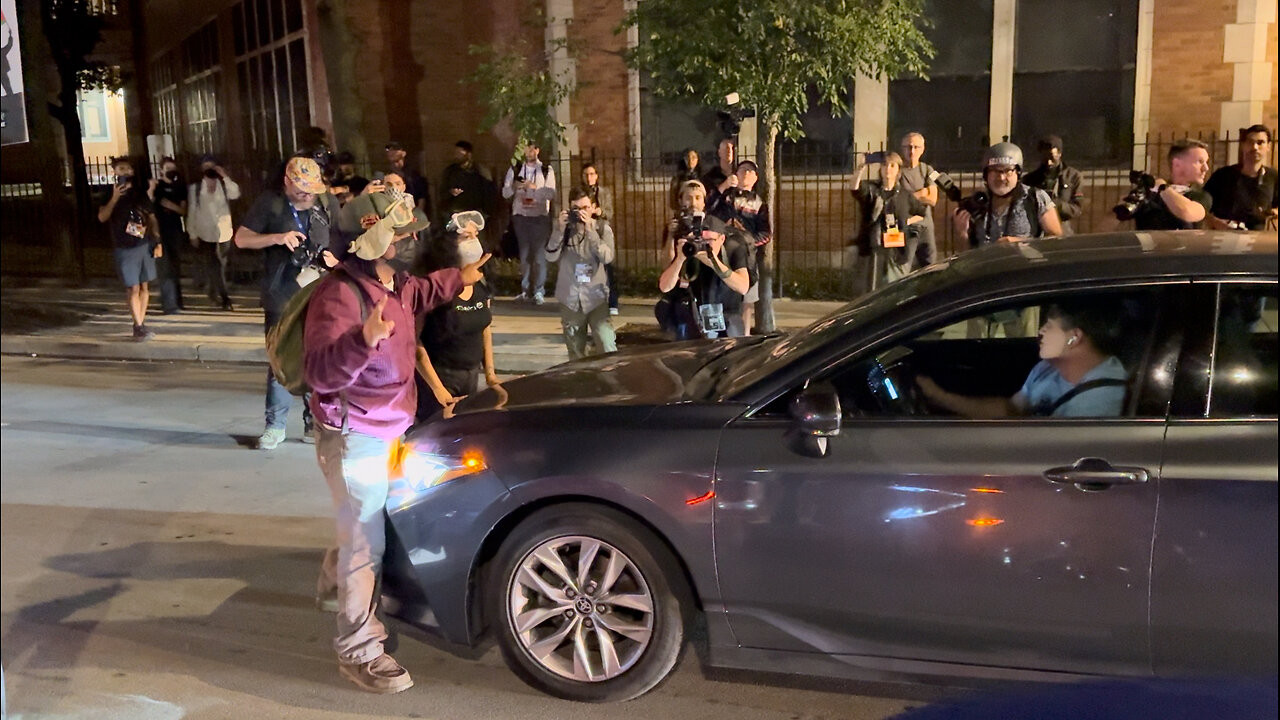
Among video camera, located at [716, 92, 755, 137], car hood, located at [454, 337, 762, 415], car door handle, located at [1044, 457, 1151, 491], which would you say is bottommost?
car door handle, located at [1044, 457, 1151, 491]

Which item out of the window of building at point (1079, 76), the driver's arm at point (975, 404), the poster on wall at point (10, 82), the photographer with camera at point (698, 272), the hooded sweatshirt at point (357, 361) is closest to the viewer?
the driver's arm at point (975, 404)

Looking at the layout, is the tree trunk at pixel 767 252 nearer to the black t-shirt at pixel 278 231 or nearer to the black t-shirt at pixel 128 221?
the black t-shirt at pixel 278 231

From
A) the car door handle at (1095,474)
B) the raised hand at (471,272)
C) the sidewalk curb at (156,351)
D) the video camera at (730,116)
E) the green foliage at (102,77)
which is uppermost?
the green foliage at (102,77)

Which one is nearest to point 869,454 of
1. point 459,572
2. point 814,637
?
point 814,637

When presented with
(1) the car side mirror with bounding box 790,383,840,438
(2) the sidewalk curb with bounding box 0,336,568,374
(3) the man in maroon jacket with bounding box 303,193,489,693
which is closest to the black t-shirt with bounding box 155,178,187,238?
(2) the sidewalk curb with bounding box 0,336,568,374

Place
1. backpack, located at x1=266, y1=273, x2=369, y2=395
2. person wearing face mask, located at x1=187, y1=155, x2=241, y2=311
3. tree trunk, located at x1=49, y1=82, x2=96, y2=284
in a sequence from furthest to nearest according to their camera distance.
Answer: tree trunk, located at x1=49, y1=82, x2=96, y2=284
person wearing face mask, located at x1=187, y1=155, x2=241, y2=311
backpack, located at x1=266, y1=273, x2=369, y2=395

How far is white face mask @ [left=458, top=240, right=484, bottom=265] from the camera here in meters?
4.99

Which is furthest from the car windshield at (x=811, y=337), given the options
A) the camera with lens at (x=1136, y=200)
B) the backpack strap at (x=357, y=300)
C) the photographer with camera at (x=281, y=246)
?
the photographer with camera at (x=281, y=246)

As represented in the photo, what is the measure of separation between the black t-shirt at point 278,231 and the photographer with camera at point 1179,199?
5.18 metres

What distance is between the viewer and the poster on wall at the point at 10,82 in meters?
5.44

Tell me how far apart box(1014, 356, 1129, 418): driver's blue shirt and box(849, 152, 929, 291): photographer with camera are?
5.01m

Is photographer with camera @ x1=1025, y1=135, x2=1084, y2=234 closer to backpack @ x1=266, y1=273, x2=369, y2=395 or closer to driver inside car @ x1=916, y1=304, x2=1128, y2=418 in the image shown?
driver inside car @ x1=916, y1=304, x2=1128, y2=418

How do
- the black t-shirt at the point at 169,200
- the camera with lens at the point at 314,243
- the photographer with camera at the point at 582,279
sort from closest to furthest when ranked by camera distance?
the camera with lens at the point at 314,243 < the photographer with camera at the point at 582,279 < the black t-shirt at the point at 169,200

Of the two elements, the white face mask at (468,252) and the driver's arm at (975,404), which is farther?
the white face mask at (468,252)
